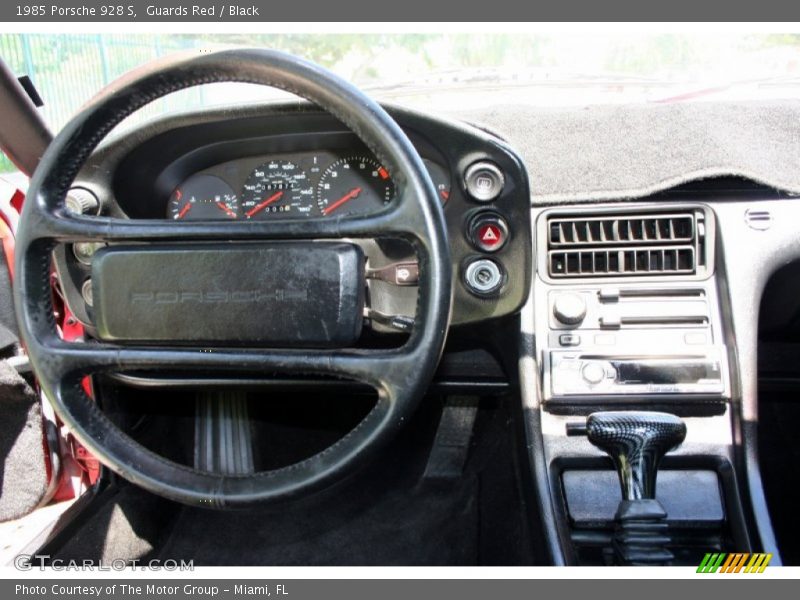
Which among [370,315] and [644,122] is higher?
[644,122]

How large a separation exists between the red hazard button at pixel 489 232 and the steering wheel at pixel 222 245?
44 centimetres

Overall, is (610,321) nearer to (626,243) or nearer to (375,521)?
(626,243)

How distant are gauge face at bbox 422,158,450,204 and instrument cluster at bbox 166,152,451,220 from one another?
5.1 inches

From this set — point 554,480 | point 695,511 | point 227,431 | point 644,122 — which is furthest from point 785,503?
point 227,431

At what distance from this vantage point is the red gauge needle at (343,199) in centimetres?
186

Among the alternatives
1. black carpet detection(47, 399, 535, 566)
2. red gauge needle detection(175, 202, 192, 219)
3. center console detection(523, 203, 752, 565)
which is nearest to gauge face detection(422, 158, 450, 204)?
center console detection(523, 203, 752, 565)

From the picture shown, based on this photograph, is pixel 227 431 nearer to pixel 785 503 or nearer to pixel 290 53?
pixel 290 53

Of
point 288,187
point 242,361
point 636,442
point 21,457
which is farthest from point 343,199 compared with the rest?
point 21,457

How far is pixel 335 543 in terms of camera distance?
2320 millimetres

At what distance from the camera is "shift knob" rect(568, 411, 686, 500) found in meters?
1.57

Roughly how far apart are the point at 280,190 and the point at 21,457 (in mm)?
1170

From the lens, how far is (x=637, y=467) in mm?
1585

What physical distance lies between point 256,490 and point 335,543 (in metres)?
1.16

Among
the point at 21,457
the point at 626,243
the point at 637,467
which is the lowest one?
the point at 21,457
